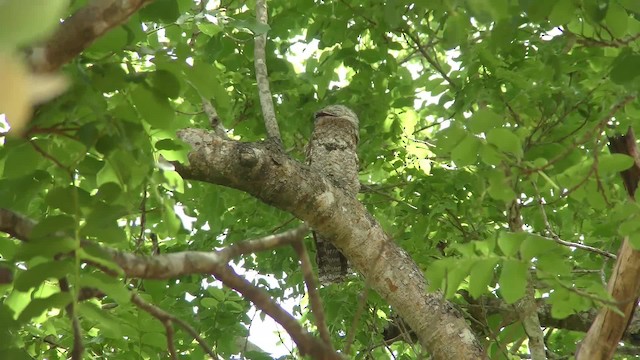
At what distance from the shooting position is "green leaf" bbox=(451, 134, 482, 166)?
7.13 ft

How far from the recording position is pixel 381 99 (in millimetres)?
4402

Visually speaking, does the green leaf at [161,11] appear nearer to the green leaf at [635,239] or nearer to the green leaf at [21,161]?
the green leaf at [21,161]

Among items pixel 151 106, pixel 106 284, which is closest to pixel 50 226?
pixel 106 284

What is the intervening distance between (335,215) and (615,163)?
4.66ft

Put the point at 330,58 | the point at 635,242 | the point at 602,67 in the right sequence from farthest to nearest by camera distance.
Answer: the point at 330,58 < the point at 602,67 < the point at 635,242

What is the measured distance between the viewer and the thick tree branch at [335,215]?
3.18 meters

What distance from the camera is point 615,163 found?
216cm

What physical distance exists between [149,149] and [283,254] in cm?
273

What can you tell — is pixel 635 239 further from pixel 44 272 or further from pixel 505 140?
pixel 44 272

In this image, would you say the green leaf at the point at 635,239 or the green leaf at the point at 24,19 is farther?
the green leaf at the point at 635,239

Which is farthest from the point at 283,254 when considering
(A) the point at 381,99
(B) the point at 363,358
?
(A) the point at 381,99

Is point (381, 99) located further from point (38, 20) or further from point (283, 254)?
point (38, 20)

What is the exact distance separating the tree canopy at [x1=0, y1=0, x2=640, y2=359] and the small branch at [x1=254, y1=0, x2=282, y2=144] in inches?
0.7

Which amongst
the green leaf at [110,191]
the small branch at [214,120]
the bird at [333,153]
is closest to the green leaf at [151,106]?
the green leaf at [110,191]
